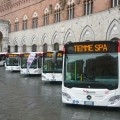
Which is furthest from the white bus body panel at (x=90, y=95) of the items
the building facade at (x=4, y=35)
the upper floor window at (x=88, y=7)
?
the building facade at (x=4, y=35)

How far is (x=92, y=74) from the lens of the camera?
11.6 m

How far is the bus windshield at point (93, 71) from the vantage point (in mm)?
11391

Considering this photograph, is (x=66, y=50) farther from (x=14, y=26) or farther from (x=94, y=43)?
(x=14, y=26)

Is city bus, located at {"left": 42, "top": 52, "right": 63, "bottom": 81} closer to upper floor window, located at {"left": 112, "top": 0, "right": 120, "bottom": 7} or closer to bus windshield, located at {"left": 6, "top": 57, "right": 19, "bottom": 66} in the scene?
upper floor window, located at {"left": 112, "top": 0, "right": 120, "bottom": 7}

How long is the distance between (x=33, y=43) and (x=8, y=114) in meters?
35.4

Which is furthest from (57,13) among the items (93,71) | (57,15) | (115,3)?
(93,71)

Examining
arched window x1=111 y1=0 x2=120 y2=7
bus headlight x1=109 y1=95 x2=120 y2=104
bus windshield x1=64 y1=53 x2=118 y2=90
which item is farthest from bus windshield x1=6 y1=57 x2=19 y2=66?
bus headlight x1=109 y1=95 x2=120 y2=104

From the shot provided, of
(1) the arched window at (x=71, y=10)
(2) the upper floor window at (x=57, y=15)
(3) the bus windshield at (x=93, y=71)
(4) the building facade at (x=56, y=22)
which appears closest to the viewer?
(3) the bus windshield at (x=93, y=71)

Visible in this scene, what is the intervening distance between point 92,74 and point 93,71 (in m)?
0.10

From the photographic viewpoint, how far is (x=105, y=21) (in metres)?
29.2

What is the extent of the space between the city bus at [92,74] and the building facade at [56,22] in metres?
16.0

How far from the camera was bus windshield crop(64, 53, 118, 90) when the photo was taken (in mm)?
11391

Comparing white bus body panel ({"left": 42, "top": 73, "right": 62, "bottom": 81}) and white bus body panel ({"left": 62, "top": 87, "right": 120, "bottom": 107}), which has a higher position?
white bus body panel ({"left": 42, "top": 73, "right": 62, "bottom": 81})

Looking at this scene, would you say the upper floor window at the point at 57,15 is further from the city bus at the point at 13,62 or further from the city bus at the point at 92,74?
the city bus at the point at 92,74
